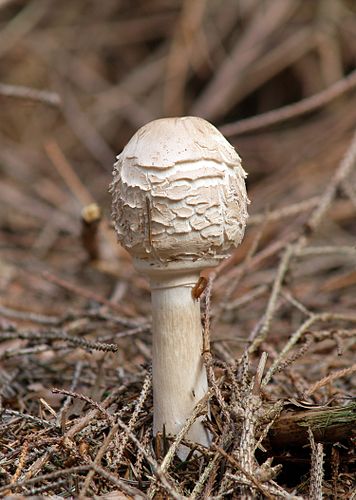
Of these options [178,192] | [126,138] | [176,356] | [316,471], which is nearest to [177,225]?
[178,192]

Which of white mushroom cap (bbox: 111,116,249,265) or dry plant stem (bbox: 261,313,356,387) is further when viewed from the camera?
dry plant stem (bbox: 261,313,356,387)

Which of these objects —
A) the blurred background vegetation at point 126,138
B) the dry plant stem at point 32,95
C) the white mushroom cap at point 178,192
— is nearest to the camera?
the white mushroom cap at point 178,192

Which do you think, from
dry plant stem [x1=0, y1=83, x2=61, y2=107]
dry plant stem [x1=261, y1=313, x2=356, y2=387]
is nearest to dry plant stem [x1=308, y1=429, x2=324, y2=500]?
dry plant stem [x1=261, y1=313, x2=356, y2=387]

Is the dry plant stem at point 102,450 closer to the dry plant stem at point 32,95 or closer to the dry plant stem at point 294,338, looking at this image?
the dry plant stem at point 294,338

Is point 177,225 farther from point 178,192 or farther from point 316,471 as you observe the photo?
point 316,471

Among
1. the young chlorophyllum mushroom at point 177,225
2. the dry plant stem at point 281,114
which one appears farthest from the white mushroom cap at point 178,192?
the dry plant stem at point 281,114

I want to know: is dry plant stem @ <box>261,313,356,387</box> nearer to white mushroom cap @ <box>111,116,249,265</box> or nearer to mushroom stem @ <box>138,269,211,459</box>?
mushroom stem @ <box>138,269,211,459</box>

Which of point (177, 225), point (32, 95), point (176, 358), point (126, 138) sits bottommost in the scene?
point (176, 358)
